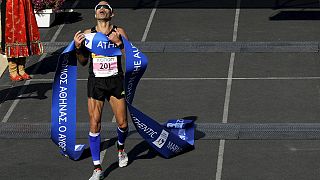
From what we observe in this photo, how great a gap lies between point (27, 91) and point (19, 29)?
43.7 inches

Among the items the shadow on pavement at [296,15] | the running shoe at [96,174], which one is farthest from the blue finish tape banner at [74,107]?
the shadow on pavement at [296,15]

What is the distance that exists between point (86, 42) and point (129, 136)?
7.33 ft

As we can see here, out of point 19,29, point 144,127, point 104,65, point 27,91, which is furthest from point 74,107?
point 19,29

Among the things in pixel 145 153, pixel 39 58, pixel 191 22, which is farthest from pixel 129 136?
pixel 191 22

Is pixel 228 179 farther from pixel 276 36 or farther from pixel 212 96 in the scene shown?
pixel 276 36

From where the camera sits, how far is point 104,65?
1278 cm

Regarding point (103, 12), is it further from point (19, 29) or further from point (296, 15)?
point (296, 15)

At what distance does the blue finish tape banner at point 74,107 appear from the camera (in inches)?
504

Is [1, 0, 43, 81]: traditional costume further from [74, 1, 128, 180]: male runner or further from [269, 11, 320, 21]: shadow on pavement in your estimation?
[269, 11, 320, 21]: shadow on pavement

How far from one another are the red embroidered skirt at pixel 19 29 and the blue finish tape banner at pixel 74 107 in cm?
378

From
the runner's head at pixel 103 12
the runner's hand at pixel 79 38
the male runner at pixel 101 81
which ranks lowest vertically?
the male runner at pixel 101 81

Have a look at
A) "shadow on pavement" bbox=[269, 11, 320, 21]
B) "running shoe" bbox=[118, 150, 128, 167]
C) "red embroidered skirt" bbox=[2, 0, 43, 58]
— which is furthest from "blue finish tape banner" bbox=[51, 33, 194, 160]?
"shadow on pavement" bbox=[269, 11, 320, 21]

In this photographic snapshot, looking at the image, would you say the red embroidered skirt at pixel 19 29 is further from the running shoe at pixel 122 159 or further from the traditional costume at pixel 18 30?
the running shoe at pixel 122 159

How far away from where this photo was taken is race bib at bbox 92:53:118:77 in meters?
12.8
